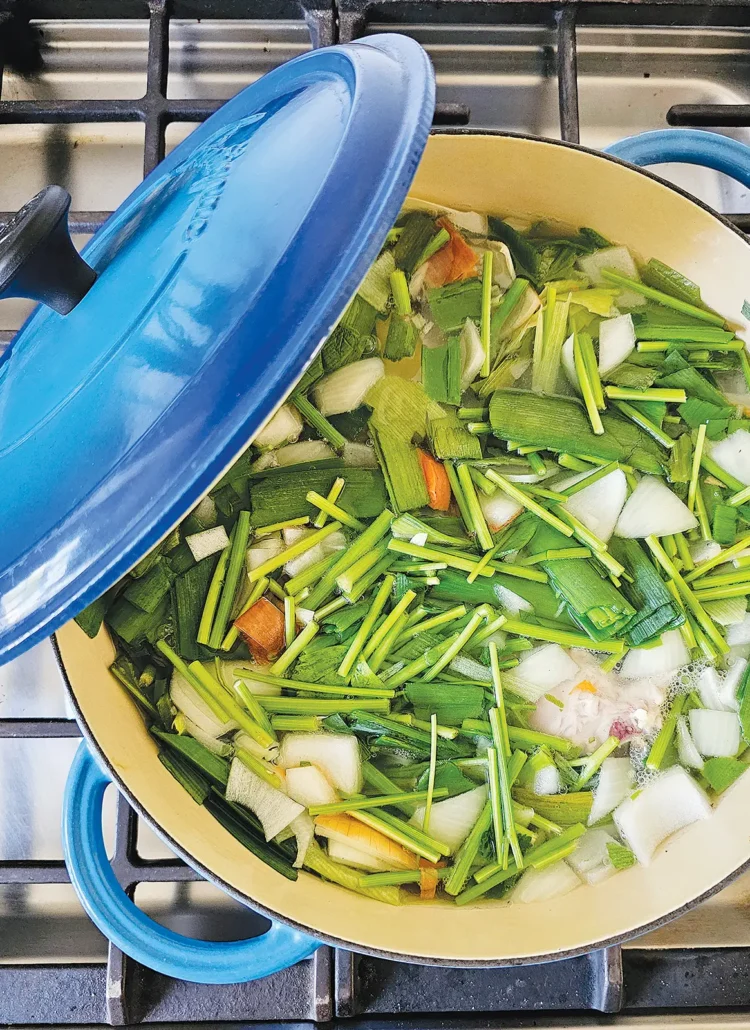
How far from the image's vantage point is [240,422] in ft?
1.76

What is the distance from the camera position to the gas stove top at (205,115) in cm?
100

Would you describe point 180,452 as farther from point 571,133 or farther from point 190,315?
point 571,133

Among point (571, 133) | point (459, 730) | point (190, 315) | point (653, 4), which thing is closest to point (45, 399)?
point (190, 315)

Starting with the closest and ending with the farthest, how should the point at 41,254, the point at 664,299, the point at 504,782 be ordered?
1. the point at 41,254
2. the point at 504,782
3. the point at 664,299

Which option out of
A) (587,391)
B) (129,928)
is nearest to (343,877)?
(129,928)

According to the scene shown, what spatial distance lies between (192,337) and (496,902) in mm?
855

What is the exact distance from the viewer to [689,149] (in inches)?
A: 39.2

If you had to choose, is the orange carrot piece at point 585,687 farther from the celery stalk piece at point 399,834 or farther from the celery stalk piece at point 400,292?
the celery stalk piece at point 400,292

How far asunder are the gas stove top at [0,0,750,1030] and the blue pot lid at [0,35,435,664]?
1.59 ft

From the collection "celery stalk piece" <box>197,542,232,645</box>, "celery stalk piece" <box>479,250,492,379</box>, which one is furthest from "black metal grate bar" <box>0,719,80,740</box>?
"celery stalk piece" <box>479,250,492,379</box>

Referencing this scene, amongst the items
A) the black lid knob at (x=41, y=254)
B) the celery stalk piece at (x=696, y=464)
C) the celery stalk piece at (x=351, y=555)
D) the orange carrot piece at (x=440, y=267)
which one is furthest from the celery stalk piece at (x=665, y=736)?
the black lid knob at (x=41, y=254)

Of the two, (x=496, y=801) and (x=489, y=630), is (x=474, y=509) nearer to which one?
(x=489, y=630)

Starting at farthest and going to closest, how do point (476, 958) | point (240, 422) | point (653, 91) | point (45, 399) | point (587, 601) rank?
point (653, 91) < point (587, 601) < point (476, 958) < point (45, 399) < point (240, 422)

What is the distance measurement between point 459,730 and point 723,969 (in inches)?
19.3
